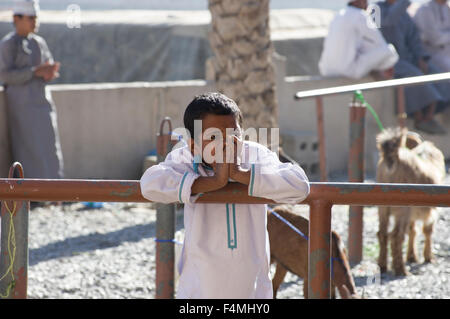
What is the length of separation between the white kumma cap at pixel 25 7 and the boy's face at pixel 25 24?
65 millimetres

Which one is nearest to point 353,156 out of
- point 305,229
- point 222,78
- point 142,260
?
point 305,229

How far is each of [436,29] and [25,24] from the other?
5.49 m

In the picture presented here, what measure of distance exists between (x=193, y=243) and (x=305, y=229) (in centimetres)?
178

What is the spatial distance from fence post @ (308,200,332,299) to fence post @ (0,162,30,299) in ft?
3.86

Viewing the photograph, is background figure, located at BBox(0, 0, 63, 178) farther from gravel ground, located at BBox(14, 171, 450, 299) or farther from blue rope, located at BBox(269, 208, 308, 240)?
blue rope, located at BBox(269, 208, 308, 240)

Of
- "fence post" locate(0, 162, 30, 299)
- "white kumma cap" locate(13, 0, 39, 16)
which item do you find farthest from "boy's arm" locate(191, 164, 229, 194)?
"white kumma cap" locate(13, 0, 39, 16)

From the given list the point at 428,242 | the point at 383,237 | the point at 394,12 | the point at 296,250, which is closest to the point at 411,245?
the point at 428,242

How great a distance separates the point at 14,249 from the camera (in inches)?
121

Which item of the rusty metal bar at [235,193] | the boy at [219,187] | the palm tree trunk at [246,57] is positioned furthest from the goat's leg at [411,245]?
the rusty metal bar at [235,193]

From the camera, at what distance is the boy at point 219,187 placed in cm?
232

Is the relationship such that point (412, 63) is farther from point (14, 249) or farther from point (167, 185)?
point (167, 185)

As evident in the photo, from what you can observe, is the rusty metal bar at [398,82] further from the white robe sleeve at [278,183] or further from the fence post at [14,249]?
the fence post at [14,249]
